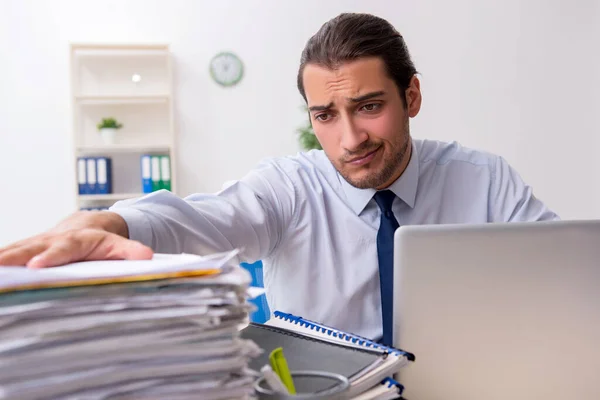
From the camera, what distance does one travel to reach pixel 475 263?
2.40 ft

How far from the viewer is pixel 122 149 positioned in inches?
172

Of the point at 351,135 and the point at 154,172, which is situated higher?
the point at 351,135

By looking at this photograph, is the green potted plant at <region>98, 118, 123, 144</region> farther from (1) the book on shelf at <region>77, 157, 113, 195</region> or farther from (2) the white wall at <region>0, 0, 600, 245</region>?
(2) the white wall at <region>0, 0, 600, 245</region>

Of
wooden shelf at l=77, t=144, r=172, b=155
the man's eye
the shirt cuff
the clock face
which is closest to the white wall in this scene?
the clock face

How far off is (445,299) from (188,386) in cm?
38

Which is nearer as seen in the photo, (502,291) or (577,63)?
(502,291)

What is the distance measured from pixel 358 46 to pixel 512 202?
596 mm

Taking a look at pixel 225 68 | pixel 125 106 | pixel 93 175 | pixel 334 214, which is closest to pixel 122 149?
pixel 93 175

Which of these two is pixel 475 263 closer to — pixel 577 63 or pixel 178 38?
pixel 178 38

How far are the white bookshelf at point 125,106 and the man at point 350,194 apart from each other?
3020mm

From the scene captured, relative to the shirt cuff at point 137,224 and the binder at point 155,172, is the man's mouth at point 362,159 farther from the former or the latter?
the binder at point 155,172

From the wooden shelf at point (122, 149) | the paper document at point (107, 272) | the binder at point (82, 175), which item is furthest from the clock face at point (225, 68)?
the paper document at point (107, 272)

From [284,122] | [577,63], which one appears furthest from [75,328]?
[577,63]

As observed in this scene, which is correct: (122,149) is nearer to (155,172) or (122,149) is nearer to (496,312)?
(155,172)
